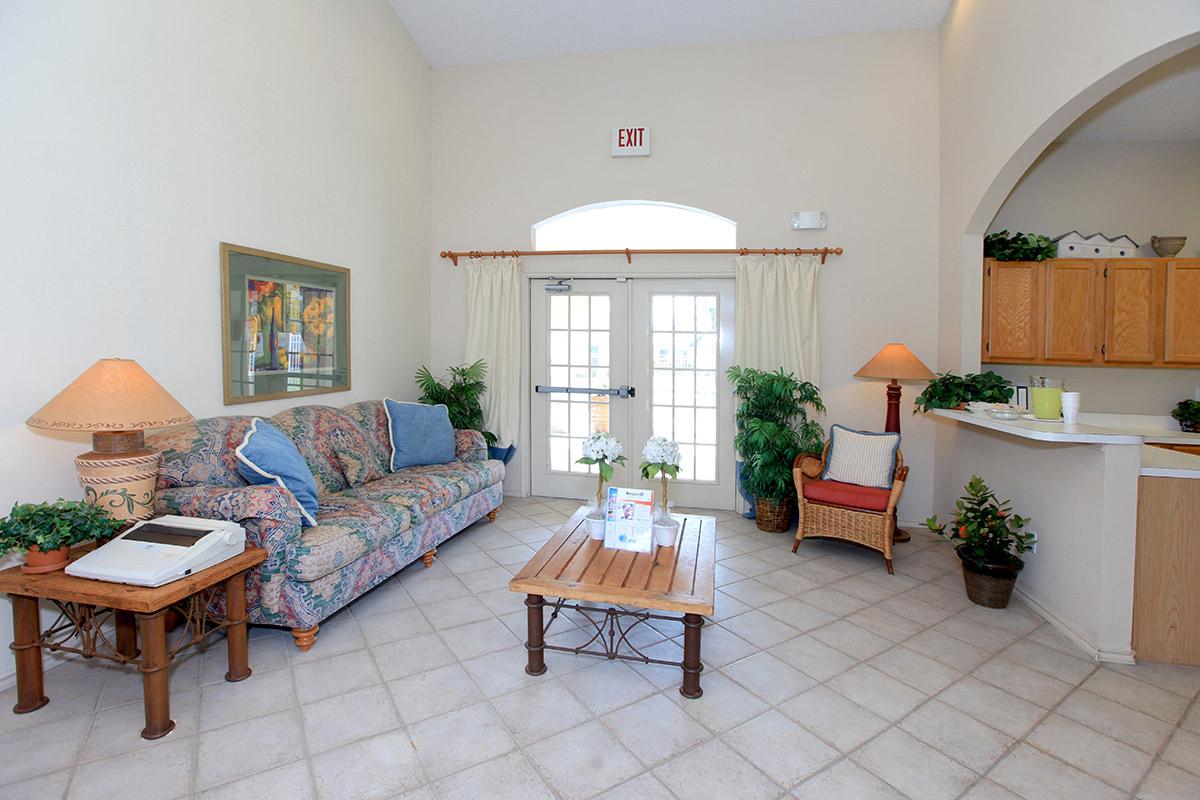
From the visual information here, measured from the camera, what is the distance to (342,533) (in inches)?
109

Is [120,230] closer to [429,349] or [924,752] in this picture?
[429,349]

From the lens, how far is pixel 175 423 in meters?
2.38

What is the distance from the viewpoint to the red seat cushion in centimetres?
373

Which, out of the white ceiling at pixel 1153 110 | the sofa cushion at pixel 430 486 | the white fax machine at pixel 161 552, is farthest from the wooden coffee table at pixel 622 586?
the white ceiling at pixel 1153 110

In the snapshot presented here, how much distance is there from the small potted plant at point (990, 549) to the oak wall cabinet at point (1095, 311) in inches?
63.4

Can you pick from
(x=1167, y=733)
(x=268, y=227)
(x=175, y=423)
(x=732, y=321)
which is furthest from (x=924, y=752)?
(x=268, y=227)

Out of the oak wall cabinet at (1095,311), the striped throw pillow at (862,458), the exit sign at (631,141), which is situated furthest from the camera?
the exit sign at (631,141)

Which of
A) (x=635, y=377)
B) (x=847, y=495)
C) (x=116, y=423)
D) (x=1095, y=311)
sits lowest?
(x=847, y=495)

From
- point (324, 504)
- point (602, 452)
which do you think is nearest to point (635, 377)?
point (602, 452)

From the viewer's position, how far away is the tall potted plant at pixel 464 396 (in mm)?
4977

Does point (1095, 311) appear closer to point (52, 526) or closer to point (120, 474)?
point (120, 474)

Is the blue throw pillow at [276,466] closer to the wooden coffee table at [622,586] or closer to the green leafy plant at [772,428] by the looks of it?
the wooden coffee table at [622,586]

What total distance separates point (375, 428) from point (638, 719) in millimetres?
2851

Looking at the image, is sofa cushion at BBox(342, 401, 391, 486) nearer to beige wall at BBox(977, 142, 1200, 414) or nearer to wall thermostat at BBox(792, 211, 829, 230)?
wall thermostat at BBox(792, 211, 829, 230)
